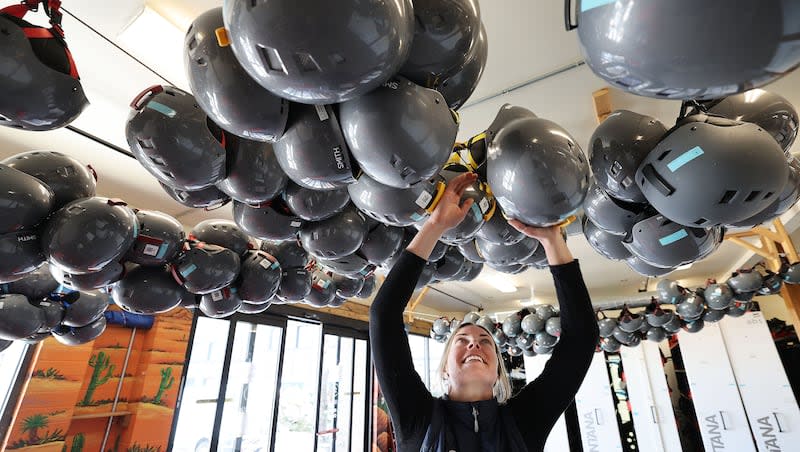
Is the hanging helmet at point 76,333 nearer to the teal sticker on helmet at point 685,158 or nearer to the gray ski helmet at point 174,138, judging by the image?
the gray ski helmet at point 174,138

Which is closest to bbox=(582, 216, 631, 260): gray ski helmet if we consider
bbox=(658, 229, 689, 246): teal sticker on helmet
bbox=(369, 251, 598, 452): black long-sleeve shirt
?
bbox=(658, 229, 689, 246): teal sticker on helmet

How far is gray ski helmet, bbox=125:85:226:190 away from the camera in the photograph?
108cm

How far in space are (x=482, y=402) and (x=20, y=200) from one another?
1.68 m

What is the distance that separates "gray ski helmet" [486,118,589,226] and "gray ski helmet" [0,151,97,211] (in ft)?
5.36

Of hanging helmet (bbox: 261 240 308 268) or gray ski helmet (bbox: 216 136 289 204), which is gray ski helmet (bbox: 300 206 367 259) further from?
hanging helmet (bbox: 261 240 308 268)

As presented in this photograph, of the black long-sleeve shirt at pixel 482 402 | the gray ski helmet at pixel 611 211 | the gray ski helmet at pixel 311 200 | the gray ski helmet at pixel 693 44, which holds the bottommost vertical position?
the black long-sleeve shirt at pixel 482 402

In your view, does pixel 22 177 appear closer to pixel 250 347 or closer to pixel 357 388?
pixel 250 347

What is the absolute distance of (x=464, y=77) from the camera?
42.3 inches

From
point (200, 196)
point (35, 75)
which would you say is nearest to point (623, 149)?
point (200, 196)

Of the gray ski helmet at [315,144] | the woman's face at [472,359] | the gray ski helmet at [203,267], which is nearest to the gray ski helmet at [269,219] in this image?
the gray ski helmet at [203,267]

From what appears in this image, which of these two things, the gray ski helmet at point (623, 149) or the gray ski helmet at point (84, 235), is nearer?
the gray ski helmet at point (623, 149)

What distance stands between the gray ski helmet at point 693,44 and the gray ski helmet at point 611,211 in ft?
2.80

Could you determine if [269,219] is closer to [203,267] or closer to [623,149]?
[203,267]

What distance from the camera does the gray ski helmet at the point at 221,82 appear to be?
0.86m
